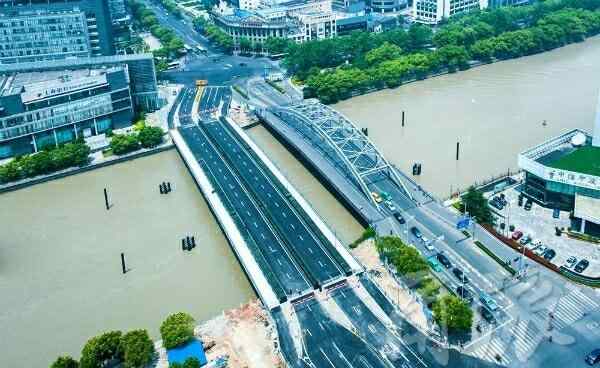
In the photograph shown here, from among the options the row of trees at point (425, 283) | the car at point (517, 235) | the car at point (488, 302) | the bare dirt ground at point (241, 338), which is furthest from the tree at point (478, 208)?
the bare dirt ground at point (241, 338)

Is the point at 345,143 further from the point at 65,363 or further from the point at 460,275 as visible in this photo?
the point at 65,363

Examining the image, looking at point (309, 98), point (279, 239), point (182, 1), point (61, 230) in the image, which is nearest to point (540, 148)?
point (279, 239)

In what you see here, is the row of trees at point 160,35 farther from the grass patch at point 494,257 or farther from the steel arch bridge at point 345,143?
the grass patch at point 494,257

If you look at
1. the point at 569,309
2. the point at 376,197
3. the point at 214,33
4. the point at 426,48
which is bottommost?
the point at 569,309

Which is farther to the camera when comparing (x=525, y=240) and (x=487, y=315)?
(x=525, y=240)

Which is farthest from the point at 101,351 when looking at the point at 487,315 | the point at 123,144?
the point at 123,144
